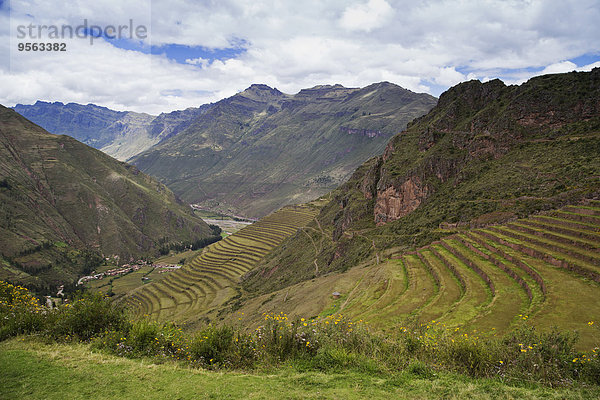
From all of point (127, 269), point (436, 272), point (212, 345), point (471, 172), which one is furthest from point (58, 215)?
point (436, 272)

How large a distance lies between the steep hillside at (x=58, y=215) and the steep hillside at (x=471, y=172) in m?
109

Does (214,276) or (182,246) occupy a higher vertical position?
(214,276)

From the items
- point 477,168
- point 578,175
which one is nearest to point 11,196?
point 477,168

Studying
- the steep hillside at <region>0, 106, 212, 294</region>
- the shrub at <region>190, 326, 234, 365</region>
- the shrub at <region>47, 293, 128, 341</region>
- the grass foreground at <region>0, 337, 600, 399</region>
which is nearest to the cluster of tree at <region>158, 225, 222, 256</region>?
the steep hillside at <region>0, 106, 212, 294</region>

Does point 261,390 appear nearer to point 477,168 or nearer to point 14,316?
point 14,316

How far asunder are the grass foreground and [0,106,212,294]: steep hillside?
129 m

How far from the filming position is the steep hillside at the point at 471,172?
39.7 m

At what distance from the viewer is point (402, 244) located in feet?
153

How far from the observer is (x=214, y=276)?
3450 inches

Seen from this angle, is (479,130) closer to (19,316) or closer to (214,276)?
(19,316)

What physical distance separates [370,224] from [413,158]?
17594mm

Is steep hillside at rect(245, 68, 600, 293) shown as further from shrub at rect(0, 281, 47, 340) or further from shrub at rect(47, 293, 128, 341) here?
shrub at rect(0, 281, 47, 340)

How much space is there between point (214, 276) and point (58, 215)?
127 metres

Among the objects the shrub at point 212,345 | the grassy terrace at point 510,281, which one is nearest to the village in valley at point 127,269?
the grassy terrace at point 510,281
